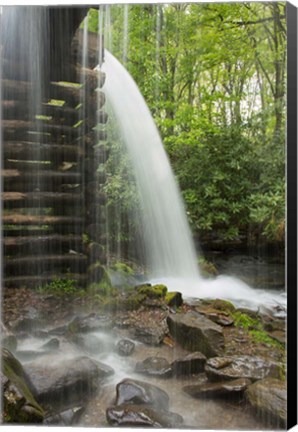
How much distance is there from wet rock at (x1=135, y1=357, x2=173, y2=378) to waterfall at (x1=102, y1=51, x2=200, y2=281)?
1.85ft

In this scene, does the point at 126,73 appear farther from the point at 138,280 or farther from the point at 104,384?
the point at 104,384

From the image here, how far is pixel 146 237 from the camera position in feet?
10.8

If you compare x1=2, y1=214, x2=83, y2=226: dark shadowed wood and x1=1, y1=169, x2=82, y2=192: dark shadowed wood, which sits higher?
x1=1, y1=169, x2=82, y2=192: dark shadowed wood

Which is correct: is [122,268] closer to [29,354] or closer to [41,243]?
[41,243]

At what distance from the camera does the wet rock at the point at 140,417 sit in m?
3.06

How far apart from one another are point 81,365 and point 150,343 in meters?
0.50

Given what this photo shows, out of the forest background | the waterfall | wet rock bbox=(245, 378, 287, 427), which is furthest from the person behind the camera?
the waterfall

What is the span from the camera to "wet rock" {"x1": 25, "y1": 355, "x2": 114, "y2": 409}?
10.3ft

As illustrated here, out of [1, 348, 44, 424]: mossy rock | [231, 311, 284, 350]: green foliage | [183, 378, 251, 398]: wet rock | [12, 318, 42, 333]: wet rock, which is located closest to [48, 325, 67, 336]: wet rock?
[12, 318, 42, 333]: wet rock

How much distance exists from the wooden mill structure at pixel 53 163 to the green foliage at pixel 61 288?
4cm

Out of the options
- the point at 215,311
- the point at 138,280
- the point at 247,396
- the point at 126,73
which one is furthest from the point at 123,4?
the point at 247,396

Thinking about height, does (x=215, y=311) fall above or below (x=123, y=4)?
below

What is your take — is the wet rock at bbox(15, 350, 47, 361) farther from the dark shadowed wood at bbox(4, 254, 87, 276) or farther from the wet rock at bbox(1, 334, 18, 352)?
the dark shadowed wood at bbox(4, 254, 87, 276)

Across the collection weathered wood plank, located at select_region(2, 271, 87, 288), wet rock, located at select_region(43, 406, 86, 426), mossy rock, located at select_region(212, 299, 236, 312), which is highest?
weathered wood plank, located at select_region(2, 271, 87, 288)
